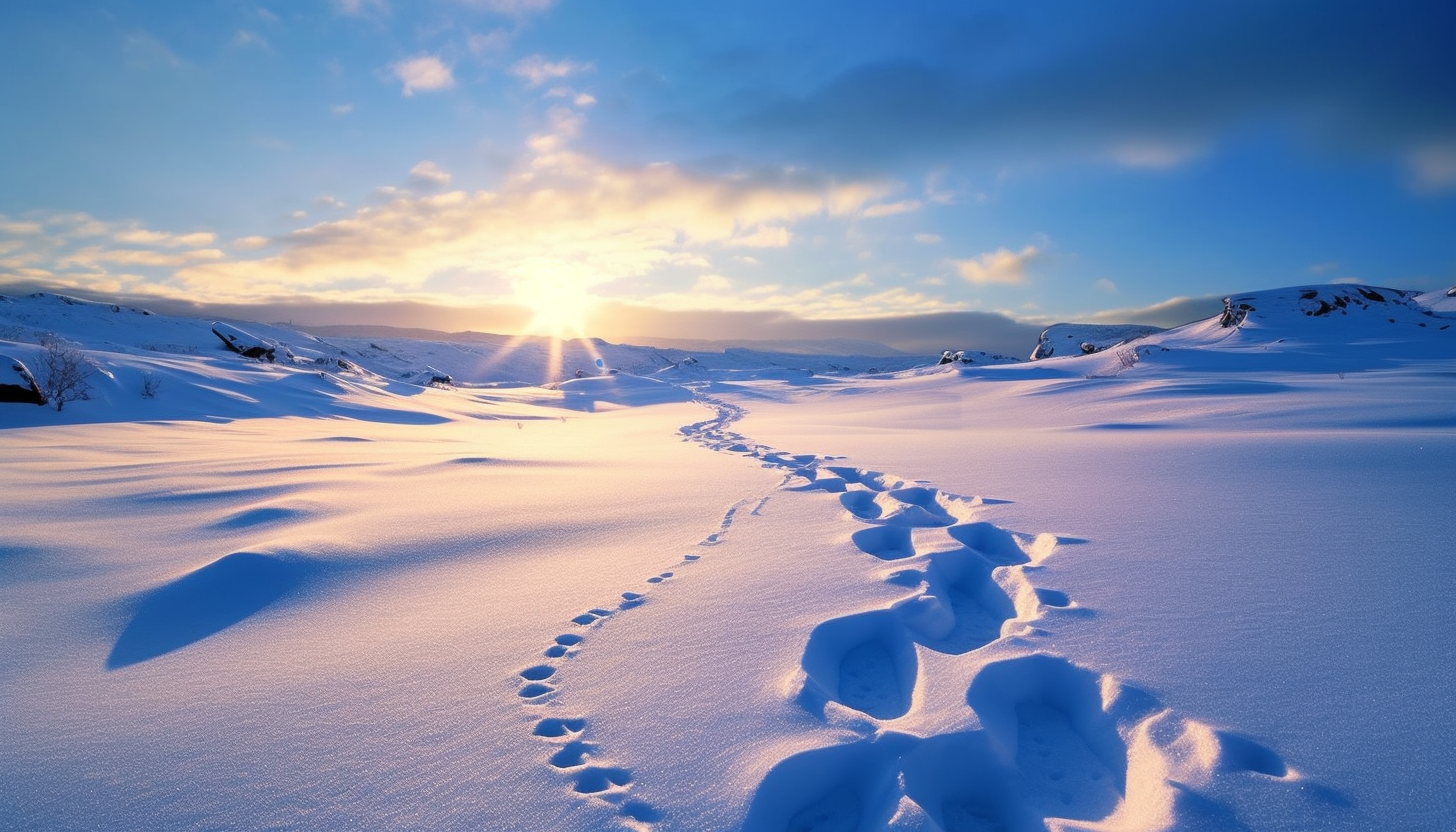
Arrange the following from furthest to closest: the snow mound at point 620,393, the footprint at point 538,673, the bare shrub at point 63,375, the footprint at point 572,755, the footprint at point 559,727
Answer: the snow mound at point 620,393
the bare shrub at point 63,375
the footprint at point 538,673
the footprint at point 559,727
the footprint at point 572,755

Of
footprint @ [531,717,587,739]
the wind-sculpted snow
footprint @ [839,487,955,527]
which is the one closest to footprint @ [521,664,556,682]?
footprint @ [531,717,587,739]

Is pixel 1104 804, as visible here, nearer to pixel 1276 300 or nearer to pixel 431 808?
pixel 431 808

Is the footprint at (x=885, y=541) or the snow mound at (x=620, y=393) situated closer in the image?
the footprint at (x=885, y=541)

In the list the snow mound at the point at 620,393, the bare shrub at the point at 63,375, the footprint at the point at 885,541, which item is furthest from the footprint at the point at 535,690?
the snow mound at the point at 620,393

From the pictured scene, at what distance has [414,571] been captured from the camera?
3178 millimetres

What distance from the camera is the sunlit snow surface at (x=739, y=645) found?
1547 millimetres

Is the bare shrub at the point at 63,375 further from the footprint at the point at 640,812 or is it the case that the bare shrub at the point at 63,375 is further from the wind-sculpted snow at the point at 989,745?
the wind-sculpted snow at the point at 989,745

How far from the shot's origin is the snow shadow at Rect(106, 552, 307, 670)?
233 centimetres

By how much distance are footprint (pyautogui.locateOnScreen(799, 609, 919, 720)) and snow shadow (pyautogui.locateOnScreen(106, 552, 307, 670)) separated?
234 cm

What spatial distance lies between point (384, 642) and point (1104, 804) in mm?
2415

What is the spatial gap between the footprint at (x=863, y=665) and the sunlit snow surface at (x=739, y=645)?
0.01m

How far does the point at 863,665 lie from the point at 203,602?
2.78m

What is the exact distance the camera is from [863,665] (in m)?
2.35

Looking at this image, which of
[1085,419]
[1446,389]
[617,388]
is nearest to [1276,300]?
[1446,389]
